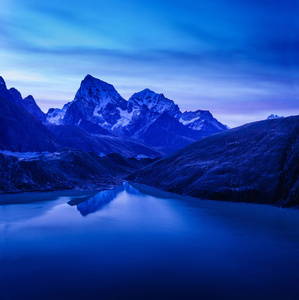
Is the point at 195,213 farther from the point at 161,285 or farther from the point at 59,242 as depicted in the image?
the point at 161,285

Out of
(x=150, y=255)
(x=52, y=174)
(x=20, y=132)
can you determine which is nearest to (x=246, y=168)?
(x=150, y=255)

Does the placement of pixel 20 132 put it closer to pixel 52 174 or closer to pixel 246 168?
pixel 52 174

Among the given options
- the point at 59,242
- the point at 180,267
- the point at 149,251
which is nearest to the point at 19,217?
the point at 59,242

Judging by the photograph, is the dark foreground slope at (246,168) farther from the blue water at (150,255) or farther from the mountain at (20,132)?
the mountain at (20,132)

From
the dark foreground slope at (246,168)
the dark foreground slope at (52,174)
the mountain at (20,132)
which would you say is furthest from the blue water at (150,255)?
the mountain at (20,132)

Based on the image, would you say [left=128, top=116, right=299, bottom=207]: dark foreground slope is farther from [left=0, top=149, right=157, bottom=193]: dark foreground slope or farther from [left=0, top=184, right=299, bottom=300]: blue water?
[left=0, top=149, right=157, bottom=193]: dark foreground slope

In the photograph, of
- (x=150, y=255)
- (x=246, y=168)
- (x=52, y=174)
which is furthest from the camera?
(x=52, y=174)
